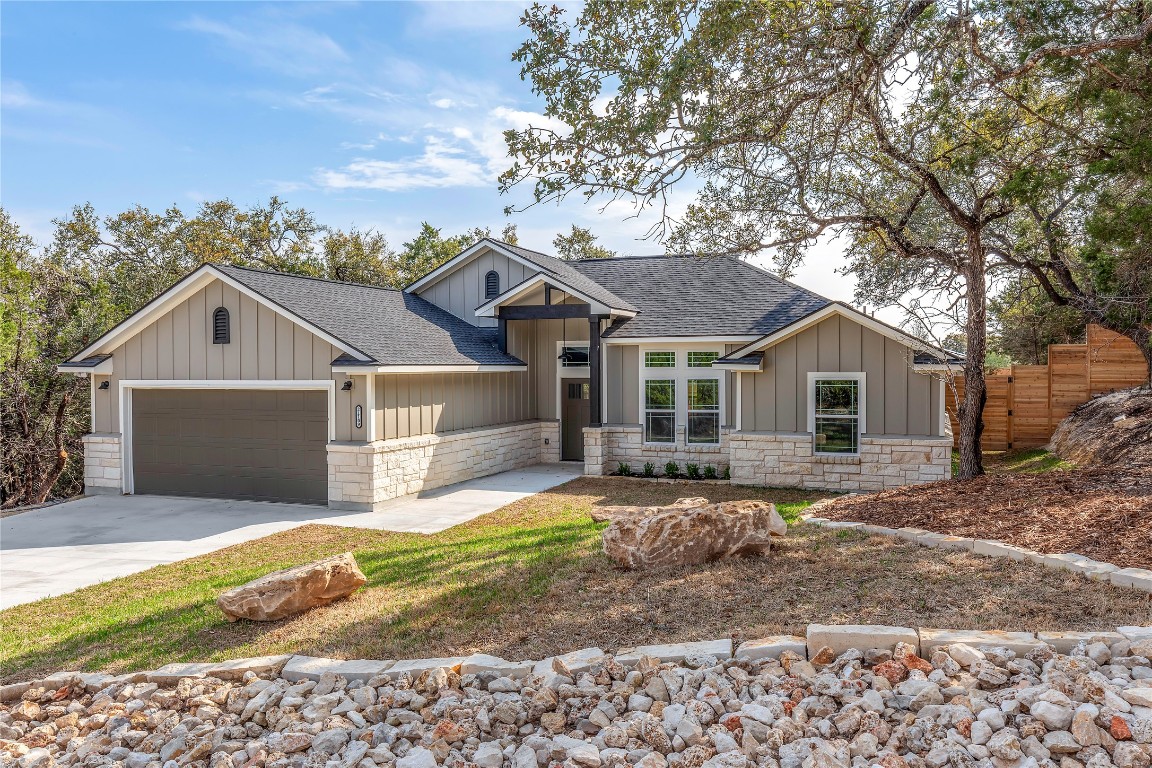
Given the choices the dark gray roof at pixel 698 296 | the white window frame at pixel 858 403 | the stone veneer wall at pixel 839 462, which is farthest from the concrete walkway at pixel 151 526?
the white window frame at pixel 858 403

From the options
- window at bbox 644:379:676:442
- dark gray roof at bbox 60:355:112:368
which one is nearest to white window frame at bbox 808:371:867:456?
window at bbox 644:379:676:442

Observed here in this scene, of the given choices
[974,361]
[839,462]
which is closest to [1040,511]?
[974,361]

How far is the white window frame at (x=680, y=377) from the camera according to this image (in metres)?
13.6

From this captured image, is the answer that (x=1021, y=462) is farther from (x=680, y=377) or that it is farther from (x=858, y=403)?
(x=680, y=377)

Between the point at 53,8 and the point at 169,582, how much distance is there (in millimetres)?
9016

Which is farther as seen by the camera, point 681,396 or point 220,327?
point 681,396

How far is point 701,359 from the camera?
1374 cm

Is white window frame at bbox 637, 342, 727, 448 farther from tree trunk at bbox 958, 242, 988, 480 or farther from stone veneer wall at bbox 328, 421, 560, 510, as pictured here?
tree trunk at bbox 958, 242, 988, 480

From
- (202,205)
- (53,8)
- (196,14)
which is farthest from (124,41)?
(202,205)

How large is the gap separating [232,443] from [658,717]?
10.3 m

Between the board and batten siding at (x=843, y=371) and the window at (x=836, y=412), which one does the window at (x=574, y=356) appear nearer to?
the board and batten siding at (x=843, y=371)

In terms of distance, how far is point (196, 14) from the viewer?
10430 millimetres

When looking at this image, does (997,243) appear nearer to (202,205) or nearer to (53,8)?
(53,8)

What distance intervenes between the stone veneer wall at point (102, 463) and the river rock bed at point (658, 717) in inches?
359
